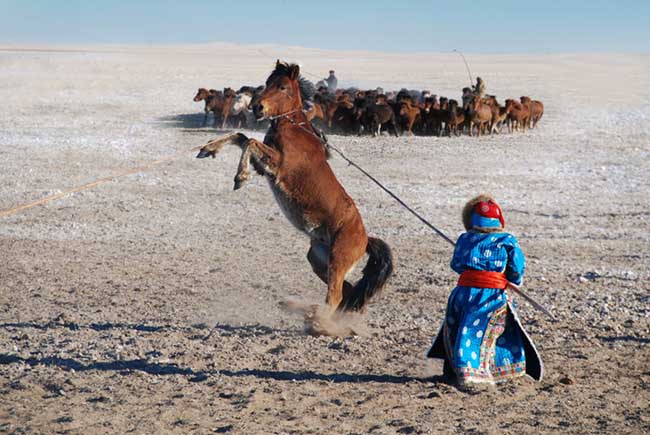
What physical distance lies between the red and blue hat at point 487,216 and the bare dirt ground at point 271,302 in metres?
1.06

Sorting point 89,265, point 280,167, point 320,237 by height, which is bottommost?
point 89,265

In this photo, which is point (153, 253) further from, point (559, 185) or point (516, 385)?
point (559, 185)

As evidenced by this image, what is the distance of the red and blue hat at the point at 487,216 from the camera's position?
17.7 feet

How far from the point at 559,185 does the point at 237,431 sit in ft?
36.9

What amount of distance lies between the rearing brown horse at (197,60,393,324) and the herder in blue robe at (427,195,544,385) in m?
1.48

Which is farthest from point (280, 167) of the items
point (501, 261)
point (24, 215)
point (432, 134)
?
point (432, 134)

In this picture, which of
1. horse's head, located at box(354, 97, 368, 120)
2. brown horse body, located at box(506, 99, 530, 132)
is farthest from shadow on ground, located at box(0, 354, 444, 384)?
brown horse body, located at box(506, 99, 530, 132)

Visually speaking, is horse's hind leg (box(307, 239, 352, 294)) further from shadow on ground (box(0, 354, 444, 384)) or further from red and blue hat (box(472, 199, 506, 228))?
red and blue hat (box(472, 199, 506, 228))

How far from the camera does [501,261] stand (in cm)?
541

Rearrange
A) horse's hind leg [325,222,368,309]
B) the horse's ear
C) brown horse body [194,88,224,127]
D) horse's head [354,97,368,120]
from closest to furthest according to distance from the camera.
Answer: horse's hind leg [325,222,368,309] < the horse's ear < horse's head [354,97,368,120] < brown horse body [194,88,224,127]

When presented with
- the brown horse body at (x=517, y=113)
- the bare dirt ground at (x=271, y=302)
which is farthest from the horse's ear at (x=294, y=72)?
the brown horse body at (x=517, y=113)

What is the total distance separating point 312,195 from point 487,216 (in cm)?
187

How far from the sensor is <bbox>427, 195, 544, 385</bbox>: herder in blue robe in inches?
213

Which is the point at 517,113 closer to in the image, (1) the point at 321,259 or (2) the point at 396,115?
(2) the point at 396,115
